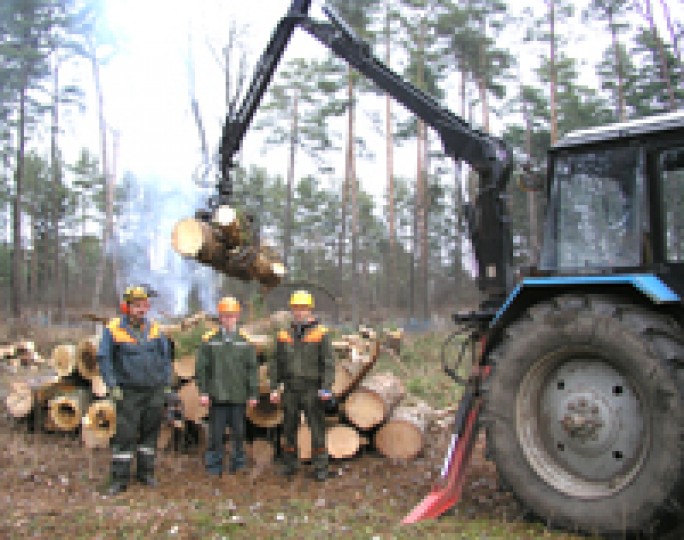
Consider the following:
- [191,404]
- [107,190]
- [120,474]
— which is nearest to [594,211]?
[120,474]

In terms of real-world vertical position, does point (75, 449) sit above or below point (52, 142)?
below

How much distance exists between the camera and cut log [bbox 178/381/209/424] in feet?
24.2

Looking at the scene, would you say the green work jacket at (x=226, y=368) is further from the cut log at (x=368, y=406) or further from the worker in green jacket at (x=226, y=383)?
the cut log at (x=368, y=406)

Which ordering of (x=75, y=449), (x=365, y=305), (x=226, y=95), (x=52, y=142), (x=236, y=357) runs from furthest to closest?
(x=365, y=305) → (x=52, y=142) → (x=226, y=95) → (x=75, y=449) → (x=236, y=357)

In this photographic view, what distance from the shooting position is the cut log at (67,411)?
25.6 ft

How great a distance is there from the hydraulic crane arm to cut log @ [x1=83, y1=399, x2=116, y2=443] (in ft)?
14.3

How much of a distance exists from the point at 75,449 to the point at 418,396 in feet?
16.8

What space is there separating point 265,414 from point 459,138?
11.9 feet

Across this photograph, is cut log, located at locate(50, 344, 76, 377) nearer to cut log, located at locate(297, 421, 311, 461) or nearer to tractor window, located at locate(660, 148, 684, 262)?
cut log, located at locate(297, 421, 311, 461)

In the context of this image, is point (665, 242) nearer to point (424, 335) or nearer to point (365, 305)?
point (424, 335)

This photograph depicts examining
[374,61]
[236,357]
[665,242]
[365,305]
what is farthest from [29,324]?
[365,305]

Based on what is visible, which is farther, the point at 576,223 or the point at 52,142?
the point at 52,142

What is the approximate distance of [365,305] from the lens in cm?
3472

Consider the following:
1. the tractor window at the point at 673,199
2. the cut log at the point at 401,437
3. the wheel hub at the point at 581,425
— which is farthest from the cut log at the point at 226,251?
the tractor window at the point at 673,199
